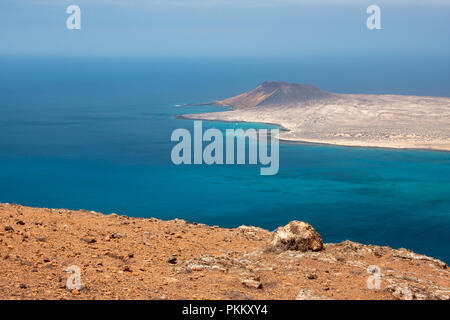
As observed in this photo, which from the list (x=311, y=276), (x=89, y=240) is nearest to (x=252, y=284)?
(x=311, y=276)

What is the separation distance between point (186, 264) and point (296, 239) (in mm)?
2354

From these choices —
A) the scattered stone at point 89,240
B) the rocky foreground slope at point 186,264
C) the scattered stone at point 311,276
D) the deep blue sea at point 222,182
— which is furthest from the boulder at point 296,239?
the deep blue sea at point 222,182

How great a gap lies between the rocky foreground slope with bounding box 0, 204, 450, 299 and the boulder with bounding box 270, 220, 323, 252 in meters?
0.02

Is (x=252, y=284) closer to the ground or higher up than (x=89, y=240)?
closer to the ground

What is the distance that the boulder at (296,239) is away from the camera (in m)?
11.6

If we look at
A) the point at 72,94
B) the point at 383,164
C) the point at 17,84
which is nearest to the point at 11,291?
the point at 383,164

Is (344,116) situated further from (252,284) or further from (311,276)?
(252,284)

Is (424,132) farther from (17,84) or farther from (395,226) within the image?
(17,84)

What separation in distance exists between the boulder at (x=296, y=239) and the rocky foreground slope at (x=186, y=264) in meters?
0.02

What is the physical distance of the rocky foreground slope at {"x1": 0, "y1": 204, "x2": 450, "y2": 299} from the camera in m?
9.08

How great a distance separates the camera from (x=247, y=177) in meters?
54.4

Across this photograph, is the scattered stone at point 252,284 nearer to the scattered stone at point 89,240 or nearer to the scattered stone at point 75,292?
the scattered stone at point 75,292

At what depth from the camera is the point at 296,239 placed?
11664mm

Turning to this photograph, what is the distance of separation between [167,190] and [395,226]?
1927 cm
